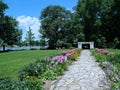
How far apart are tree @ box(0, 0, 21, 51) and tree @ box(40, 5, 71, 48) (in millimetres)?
8133

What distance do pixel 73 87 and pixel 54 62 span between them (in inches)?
178

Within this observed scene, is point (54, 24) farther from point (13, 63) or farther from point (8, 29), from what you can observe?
point (13, 63)

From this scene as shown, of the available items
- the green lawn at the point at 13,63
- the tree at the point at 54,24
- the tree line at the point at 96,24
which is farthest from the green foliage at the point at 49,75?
the tree at the point at 54,24

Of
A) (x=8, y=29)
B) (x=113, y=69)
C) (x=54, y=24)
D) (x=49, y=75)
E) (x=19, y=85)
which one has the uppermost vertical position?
(x=54, y=24)

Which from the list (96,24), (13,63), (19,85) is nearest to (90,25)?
(96,24)

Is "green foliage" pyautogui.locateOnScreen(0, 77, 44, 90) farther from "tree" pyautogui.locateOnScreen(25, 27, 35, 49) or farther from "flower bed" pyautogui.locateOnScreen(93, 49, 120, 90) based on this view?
"tree" pyautogui.locateOnScreen(25, 27, 35, 49)

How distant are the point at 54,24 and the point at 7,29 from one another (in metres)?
11.4

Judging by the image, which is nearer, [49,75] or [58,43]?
[49,75]

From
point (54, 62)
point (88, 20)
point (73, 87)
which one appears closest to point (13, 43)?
point (88, 20)

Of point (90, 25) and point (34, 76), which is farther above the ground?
point (90, 25)

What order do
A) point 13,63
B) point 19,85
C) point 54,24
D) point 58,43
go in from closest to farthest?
point 19,85 → point 13,63 → point 58,43 → point 54,24

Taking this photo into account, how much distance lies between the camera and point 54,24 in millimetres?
60812

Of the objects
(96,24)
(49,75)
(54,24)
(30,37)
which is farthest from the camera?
(30,37)

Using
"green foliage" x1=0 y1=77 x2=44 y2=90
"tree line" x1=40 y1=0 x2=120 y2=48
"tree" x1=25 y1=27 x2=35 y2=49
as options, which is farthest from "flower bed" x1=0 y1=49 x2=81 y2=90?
"tree" x1=25 y1=27 x2=35 y2=49
